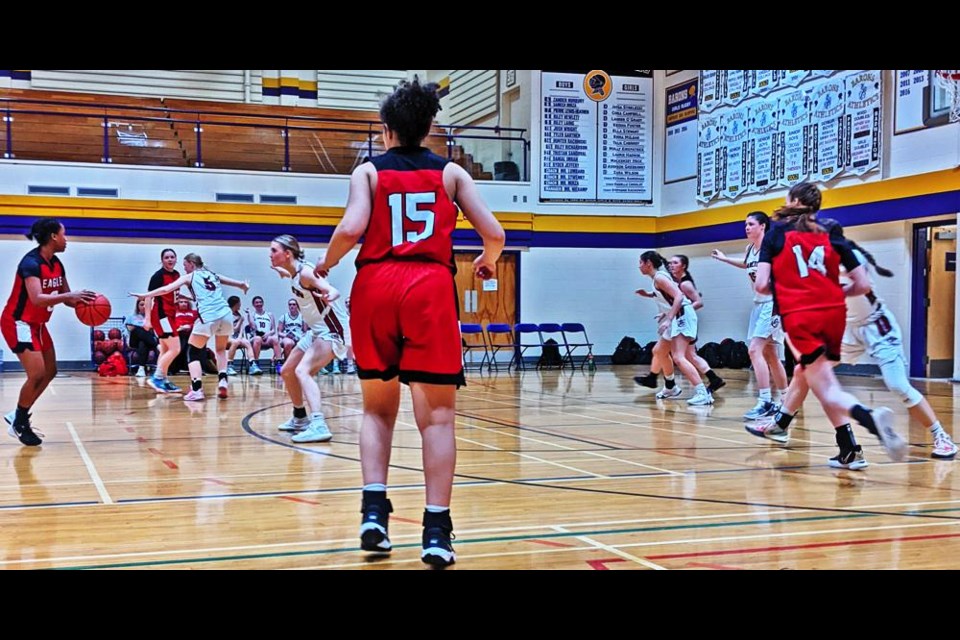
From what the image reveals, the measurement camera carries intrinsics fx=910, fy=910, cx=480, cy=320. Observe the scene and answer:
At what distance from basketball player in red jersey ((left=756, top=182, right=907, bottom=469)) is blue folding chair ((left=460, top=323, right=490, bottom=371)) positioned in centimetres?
1285

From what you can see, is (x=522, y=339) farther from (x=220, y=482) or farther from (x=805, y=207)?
(x=220, y=482)

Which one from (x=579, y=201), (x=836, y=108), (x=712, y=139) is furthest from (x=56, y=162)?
(x=836, y=108)

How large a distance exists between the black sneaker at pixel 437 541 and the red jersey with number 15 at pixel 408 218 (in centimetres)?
100

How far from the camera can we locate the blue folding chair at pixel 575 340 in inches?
752

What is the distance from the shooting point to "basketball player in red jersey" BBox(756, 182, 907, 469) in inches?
213

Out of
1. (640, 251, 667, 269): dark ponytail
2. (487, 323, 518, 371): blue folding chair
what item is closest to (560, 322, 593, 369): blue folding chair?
(487, 323, 518, 371): blue folding chair

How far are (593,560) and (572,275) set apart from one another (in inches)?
674

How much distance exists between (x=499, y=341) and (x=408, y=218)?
1646 cm

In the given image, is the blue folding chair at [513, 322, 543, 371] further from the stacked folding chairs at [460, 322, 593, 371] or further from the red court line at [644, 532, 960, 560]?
the red court line at [644, 532, 960, 560]

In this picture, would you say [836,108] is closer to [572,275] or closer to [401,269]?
[572,275]

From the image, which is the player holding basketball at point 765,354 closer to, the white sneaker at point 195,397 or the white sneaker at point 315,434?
the white sneaker at point 315,434

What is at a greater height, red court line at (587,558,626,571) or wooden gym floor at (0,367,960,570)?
red court line at (587,558,626,571)

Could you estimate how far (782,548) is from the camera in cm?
378

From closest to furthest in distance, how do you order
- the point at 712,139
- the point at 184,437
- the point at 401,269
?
the point at 401,269 < the point at 184,437 < the point at 712,139
